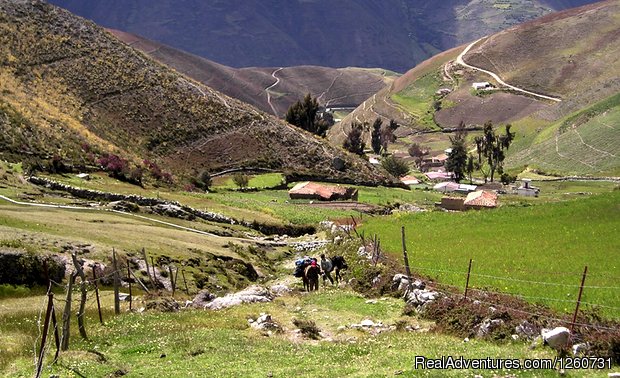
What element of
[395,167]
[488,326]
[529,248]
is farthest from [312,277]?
[395,167]

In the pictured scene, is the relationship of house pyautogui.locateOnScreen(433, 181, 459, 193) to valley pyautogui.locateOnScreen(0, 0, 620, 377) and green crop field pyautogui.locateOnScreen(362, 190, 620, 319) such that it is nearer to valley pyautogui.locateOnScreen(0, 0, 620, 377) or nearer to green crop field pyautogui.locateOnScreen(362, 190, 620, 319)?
valley pyautogui.locateOnScreen(0, 0, 620, 377)

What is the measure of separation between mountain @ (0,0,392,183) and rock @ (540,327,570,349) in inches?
3351

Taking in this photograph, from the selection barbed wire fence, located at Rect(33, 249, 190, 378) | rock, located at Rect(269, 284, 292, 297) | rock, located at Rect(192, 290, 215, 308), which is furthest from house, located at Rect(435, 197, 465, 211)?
rock, located at Rect(192, 290, 215, 308)

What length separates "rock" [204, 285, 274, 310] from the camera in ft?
104

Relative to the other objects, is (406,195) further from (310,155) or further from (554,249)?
(554,249)

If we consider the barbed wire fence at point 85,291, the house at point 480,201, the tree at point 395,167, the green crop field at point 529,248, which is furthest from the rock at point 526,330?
the tree at point 395,167

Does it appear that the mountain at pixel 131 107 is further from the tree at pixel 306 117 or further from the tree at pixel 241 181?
the tree at pixel 306 117

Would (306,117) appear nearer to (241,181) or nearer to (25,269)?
(241,181)

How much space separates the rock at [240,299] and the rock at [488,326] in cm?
1324

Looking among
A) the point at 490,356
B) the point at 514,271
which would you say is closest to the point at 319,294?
the point at 514,271

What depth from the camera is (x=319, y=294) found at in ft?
112

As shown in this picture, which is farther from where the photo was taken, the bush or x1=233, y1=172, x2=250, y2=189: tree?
x1=233, y1=172, x2=250, y2=189: tree

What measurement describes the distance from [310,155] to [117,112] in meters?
38.3

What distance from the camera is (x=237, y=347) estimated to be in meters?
22.2
